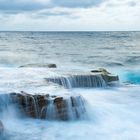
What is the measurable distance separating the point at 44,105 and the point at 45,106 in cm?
5

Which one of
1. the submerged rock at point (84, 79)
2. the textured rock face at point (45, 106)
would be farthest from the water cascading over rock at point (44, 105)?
the submerged rock at point (84, 79)

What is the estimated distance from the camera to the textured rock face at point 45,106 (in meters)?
11.2

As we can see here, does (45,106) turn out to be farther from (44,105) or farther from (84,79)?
(84,79)

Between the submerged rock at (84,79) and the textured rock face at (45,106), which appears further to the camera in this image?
the submerged rock at (84,79)

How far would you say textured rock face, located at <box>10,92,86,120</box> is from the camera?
11.2 m

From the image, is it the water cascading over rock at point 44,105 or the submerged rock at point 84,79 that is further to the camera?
the submerged rock at point 84,79

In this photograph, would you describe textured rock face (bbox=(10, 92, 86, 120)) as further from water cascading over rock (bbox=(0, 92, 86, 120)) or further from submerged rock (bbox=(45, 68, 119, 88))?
submerged rock (bbox=(45, 68, 119, 88))

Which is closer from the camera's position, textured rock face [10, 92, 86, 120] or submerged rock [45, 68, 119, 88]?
textured rock face [10, 92, 86, 120]

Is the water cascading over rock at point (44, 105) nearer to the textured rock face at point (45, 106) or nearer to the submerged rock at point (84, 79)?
the textured rock face at point (45, 106)

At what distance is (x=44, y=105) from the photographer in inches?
444

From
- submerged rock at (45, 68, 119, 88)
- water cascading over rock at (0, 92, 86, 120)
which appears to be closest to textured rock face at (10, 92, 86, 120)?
water cascading over rock at (0, 92, 86, 120)

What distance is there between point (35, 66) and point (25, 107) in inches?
311

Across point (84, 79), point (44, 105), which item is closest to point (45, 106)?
point (44, 105)

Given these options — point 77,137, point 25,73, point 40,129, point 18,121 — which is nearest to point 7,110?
point 18,121
